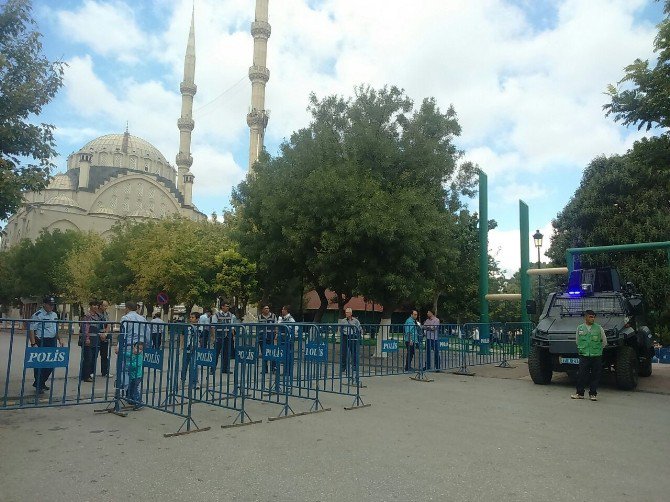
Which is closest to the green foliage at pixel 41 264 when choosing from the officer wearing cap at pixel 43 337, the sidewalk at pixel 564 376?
the officer wearing cap at pixel 43 337

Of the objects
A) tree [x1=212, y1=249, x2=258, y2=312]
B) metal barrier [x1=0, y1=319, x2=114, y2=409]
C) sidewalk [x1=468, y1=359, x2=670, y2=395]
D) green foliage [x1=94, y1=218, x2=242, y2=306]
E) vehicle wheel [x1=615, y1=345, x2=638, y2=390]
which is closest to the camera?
metal barrier [x1=0, y1=319, x2=114, y2=409]

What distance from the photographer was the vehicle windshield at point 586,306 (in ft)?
41.9

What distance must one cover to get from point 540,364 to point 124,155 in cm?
10022

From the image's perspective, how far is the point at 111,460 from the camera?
230 inches

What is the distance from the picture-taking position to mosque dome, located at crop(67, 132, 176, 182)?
327 feet

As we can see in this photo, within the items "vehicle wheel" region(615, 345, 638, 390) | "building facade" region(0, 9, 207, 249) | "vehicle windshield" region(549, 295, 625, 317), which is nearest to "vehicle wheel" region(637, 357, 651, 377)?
"vehicle windshield" region(549, 295, 625, 317)

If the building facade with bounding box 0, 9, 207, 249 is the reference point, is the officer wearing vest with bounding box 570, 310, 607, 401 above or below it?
below

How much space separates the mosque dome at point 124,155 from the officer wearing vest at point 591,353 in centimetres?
10036

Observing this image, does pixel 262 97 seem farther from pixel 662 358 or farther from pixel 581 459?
pixel 581 459

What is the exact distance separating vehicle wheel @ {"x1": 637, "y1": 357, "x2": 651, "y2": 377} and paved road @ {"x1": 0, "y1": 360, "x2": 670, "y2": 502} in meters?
4.71

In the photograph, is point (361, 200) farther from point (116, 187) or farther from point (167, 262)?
point (116, 187)

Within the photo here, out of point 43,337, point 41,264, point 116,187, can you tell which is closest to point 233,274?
point 43,337

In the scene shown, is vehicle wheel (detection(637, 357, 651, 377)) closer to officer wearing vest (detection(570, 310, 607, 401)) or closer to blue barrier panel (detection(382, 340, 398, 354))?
officer wearing vest (detection(570, 310, 607, 401))

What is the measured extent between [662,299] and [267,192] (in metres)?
17.6
